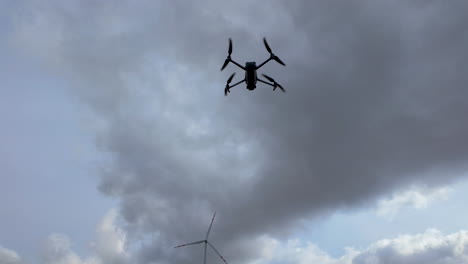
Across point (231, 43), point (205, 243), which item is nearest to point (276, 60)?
point (231, 43)

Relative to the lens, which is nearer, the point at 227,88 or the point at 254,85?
the point at 254,85

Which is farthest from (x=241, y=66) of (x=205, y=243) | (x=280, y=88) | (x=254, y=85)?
(x=205, y=243)

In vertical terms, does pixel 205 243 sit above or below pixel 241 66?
below

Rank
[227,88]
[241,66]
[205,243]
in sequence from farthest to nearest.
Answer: [205,243] < [227,88] < [241,66]

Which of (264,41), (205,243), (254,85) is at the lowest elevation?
(205,243)

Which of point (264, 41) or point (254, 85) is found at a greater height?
point (264, 41)

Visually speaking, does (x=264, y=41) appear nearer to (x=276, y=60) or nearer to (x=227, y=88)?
(x=276, y=60)

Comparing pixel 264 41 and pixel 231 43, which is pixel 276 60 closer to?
pixel 264 41

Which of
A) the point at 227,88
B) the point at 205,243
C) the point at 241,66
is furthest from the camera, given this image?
the point at 205,243

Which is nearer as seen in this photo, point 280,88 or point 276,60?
point 276,60
